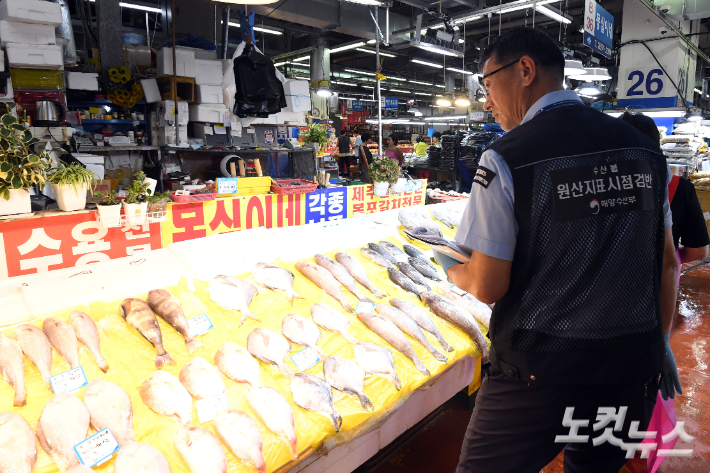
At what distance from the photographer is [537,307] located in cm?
134

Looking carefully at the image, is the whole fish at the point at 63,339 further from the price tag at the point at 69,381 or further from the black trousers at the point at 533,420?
the black trousers at the point at 533,420

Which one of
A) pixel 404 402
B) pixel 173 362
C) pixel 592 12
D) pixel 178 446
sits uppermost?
pixel 592 12

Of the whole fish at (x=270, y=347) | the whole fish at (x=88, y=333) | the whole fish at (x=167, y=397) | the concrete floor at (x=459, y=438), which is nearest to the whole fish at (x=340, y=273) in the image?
the whole fish at (x=270, y=347)

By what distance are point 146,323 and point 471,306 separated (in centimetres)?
202

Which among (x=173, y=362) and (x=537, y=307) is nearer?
(x=537, y=307)

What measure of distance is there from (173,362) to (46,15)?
6.19 meters

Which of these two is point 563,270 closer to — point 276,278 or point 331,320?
point 331,320

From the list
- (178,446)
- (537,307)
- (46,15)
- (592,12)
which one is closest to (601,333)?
(537,307)

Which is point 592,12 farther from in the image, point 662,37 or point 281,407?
point 281,407

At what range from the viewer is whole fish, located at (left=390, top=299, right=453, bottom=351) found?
8.18 feet

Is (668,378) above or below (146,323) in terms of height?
below

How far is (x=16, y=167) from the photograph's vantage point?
9.97 feet

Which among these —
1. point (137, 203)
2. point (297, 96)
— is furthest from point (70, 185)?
point (297, 96)

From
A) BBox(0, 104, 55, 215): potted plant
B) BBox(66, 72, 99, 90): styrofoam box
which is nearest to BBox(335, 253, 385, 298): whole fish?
BBox(0, 104, 55, 215): potted plant
